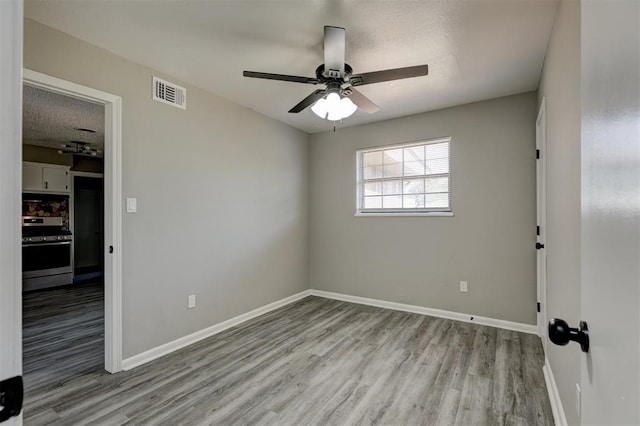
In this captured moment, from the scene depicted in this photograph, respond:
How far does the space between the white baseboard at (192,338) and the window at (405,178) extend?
6.01 ft

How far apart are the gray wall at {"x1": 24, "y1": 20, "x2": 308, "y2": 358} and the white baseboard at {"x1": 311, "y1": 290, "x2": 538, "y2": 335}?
0.73 m

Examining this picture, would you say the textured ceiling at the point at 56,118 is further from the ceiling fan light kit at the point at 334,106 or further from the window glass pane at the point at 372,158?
the window glass pane at the point at 372,158

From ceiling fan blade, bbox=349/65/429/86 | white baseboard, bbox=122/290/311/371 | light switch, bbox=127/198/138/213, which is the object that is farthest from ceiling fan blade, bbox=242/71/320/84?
white baseboard, bbox=122/290/311/371

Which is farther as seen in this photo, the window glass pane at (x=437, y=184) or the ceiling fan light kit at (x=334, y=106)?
the window glass pane at (x=437, y=184)

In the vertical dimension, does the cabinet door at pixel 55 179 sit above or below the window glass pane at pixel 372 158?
below

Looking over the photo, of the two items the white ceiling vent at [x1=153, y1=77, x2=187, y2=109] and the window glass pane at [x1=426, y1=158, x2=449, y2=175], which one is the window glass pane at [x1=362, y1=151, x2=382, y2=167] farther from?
the white ceiling vent at [x1=153, y1=77, x2=187, y2=109]

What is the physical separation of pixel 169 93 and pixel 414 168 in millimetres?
2938

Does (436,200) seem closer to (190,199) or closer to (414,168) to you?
(414,168)

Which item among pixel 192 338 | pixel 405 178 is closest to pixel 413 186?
pixel 405 178

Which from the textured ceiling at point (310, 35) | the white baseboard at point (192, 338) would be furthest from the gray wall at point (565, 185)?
the white baseboard at point (192, 338)

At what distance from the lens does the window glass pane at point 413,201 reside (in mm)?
3975

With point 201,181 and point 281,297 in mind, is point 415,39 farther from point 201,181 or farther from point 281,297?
point 281,297

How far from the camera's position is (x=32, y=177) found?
204 inches

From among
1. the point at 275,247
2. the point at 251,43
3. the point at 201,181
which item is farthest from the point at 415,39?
the point at 275,247
